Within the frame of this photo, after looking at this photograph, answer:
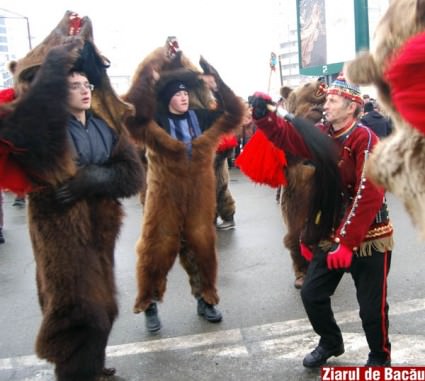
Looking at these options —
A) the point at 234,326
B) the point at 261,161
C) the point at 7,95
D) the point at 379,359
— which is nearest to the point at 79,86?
the point at 7,95

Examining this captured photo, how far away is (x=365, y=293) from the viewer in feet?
8.69

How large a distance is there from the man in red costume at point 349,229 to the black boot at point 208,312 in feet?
3.49

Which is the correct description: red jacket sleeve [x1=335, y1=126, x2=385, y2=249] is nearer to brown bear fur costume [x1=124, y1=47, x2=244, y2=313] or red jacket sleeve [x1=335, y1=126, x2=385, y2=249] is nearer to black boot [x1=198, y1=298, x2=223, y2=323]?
brown bear fur costume [x1=124, y1=47, x2=244, y2=313]

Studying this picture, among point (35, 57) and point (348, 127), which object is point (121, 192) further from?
point (348, 127)

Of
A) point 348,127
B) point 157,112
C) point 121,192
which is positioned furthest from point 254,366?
point 157,112

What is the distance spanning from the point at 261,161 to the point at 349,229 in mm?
1257

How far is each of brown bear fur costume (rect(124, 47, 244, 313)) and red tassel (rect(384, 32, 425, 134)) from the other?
92.6 inches

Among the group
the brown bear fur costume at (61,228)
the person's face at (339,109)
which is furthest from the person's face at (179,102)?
the person's face at (339,109)

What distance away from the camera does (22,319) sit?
407cm

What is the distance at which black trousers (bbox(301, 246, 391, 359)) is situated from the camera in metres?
2.64

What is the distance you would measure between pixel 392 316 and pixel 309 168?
4.46 feet

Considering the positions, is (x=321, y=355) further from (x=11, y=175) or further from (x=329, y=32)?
(x=329, y=32)

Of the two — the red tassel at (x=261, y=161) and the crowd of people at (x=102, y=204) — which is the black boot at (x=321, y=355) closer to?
the crowd of people at (x=102, y=204)

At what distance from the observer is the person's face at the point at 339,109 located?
2.74 m
